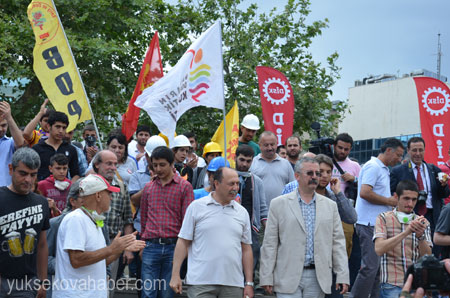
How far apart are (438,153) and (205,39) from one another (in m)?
4.76

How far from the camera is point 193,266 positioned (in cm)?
731

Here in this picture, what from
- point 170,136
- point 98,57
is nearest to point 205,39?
point 170,136

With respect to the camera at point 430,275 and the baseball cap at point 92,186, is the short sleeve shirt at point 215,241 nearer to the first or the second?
the baseball cap at point 92,186

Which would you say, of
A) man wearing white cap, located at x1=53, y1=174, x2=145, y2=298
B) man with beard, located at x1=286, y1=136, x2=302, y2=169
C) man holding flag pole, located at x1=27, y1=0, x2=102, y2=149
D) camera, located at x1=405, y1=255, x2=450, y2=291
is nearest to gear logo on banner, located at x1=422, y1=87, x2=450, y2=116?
man with beard, located at x1=286, y1=136, x2=302, y2=169

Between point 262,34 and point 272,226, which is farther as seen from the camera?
point 262,34

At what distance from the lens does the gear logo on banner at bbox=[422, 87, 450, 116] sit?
40.8ft

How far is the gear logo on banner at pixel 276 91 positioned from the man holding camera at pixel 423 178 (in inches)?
122

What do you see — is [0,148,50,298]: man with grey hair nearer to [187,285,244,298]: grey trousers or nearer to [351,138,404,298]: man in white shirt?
[187,285,244,298]: grey trousers

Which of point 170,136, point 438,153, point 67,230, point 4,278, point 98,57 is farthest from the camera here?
point 98,57

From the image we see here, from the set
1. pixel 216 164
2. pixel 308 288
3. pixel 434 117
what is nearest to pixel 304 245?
pixel 308 288

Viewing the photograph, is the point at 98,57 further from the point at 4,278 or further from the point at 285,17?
the point at 4,278

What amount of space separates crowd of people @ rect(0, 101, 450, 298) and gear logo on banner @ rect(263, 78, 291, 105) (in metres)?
2.67

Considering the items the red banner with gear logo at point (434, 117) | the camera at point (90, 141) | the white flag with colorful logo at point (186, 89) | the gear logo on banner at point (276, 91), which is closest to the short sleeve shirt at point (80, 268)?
the white flag with colorful logo at point (186, 89)

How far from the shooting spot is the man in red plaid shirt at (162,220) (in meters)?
8.33
